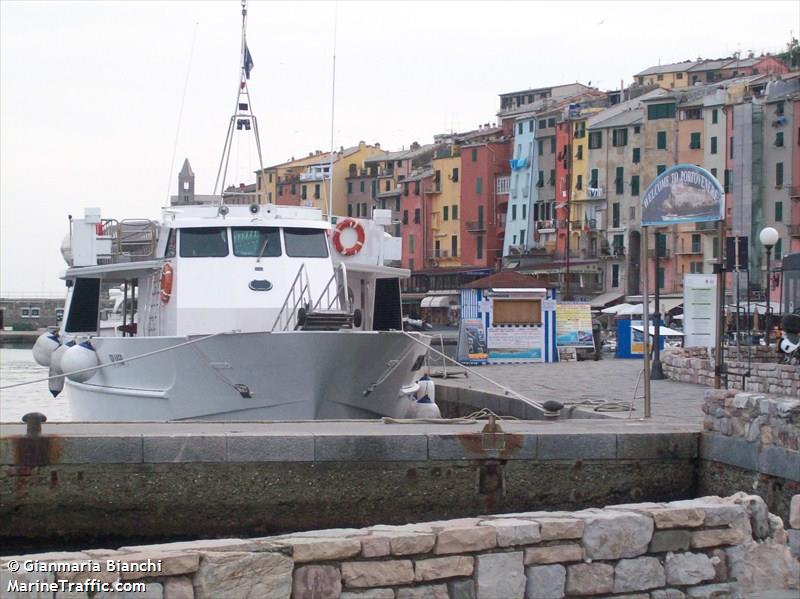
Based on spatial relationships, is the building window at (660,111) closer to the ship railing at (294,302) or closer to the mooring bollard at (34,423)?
the ship railing at (294,302)

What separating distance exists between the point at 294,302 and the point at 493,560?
12.8m

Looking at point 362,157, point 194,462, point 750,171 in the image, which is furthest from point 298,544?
point 362,157

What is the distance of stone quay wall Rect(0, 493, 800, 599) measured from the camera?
22.1 ft

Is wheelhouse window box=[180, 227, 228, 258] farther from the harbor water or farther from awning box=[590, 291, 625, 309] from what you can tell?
awning box=[590, 291, 625, 309]

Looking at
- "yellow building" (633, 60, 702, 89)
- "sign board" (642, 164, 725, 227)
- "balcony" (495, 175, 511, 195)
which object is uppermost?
"yellow building" (633, 60, 702, 89)

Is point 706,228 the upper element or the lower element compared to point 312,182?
lower

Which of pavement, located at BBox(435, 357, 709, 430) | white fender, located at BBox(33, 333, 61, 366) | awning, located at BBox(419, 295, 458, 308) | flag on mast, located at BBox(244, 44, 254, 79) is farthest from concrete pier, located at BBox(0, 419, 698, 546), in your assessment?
awning, located at BBox(419, 295, 458, 308)

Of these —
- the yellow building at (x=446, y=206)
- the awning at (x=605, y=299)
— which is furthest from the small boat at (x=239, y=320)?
the yellow building at (x=446, y=206)

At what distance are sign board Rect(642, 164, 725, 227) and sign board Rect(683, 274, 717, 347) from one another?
9648 millimetres

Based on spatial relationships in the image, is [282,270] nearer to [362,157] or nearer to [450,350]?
[450,350]

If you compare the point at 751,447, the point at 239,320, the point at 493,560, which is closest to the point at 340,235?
the point at 239,320

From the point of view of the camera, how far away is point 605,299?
3691 inches

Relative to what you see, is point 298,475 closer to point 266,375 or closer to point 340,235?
point 266,375

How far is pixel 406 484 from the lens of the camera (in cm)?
1334
